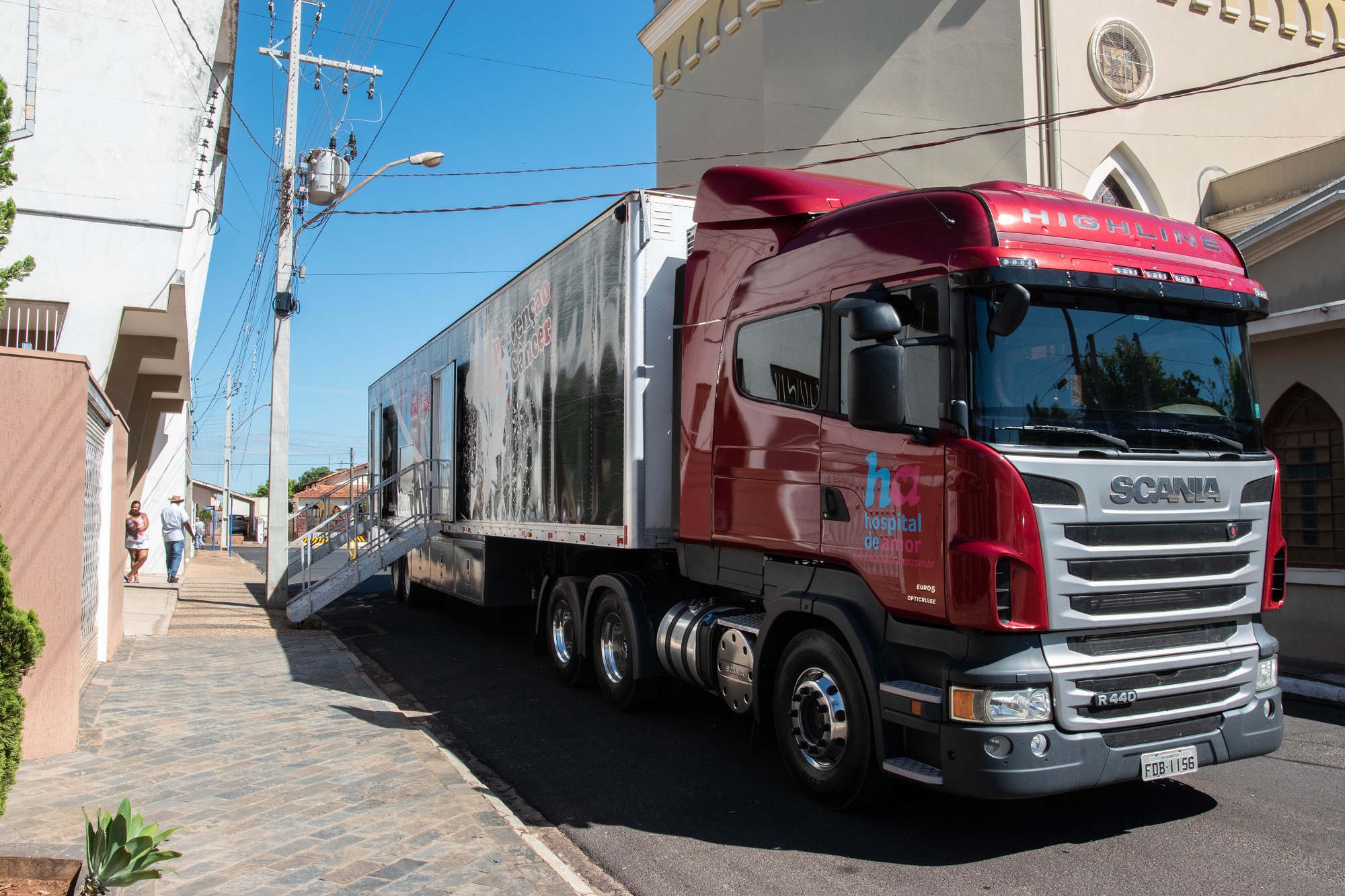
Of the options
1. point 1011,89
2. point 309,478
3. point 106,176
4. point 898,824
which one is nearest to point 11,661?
point 898,824

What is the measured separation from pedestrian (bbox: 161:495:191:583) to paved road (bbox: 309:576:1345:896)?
14617 millimetres

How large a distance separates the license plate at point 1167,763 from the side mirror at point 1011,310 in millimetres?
2057

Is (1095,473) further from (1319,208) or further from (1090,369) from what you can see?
(1319,208)

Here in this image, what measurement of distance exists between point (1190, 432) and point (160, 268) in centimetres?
1286

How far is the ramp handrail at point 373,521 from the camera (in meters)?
13.5

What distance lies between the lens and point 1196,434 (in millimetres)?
4797

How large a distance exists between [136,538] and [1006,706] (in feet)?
58.9

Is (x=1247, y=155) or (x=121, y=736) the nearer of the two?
(x=121, y=736)

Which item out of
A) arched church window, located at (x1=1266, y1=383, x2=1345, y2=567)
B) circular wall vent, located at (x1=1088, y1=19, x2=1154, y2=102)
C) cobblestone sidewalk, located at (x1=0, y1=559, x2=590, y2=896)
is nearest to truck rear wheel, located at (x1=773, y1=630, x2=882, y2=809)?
cobblestone sidewalk, located at (x1=0, y1=559, x2=590, y2=896)

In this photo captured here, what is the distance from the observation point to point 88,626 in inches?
344

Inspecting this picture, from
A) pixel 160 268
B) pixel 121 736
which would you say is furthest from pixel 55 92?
pixel 121 736

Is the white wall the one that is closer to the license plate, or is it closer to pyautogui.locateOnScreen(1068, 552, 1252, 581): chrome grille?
pyautogui.locateOnScreen(1068, 552, 1252, 581): chrome grille

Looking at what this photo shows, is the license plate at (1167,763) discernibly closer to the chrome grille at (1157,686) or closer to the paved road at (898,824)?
the chrome grille at (1157,686)

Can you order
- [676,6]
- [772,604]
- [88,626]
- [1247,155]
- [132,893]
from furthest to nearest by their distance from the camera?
[676,6], [1247,155], [88,626], [772,604], [132,893]
